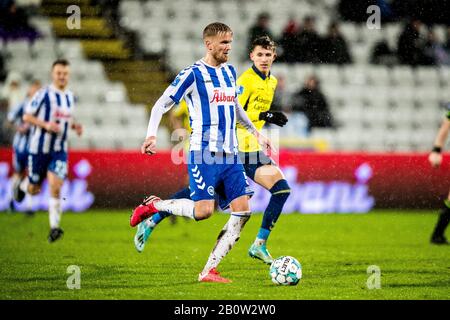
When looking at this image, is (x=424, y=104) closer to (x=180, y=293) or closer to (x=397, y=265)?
(x=397, y=265)

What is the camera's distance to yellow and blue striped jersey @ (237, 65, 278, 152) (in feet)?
28.3

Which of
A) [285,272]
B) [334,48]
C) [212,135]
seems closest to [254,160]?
[212,135]

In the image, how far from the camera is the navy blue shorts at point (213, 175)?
24.3ft

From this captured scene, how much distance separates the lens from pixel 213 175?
7.41 meters

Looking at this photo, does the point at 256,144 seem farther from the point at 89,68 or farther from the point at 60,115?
the point at 89,68

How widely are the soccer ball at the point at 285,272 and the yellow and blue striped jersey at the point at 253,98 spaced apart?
64.9 inches

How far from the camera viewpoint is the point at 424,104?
18188mm

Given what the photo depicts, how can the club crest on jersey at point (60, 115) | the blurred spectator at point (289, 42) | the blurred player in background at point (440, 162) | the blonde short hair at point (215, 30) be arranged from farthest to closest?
1. the blurred spectator at point (289, 42)
2. the club crest on jersey at point (60, 115)
3. the blurred player in background at point (440, 162)
4. the blonde short hair at point (215, 30)

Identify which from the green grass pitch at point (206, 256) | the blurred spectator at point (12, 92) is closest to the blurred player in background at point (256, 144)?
the green grass pitch at point (206, 256)

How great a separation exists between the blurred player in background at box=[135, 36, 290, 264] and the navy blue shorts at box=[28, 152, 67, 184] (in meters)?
3.18

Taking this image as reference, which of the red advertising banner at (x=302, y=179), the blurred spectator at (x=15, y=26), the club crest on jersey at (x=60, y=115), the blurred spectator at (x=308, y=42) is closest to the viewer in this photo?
the club crest on jersey at (x=60, y=115)

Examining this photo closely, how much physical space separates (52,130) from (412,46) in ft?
30.0

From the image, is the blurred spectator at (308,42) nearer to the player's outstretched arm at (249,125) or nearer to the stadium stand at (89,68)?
the stadium stand at (89,68)

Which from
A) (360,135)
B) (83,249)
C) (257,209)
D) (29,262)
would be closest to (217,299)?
(29,262)
